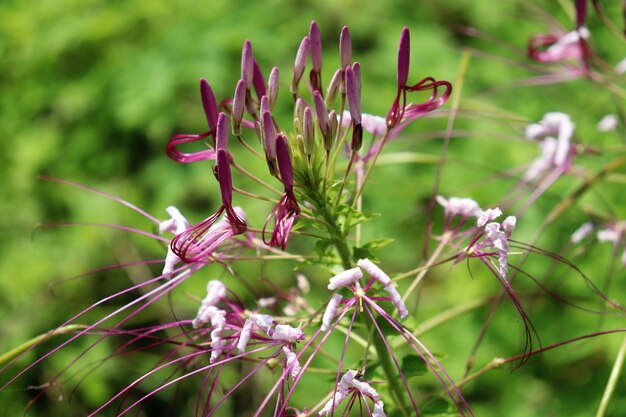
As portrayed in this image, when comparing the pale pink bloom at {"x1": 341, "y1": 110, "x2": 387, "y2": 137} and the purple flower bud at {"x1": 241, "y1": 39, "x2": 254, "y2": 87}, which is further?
the pale pink bloom at {"x1": 341, "y1": 110, "x2": 387, "y2": 137}

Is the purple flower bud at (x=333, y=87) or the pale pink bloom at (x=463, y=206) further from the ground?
the purple flower bud at (x=333, y=87)

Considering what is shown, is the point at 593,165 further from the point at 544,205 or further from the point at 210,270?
the point at 210,270

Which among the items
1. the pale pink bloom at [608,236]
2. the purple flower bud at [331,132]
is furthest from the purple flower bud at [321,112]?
the pale pink bloom at [608,236]

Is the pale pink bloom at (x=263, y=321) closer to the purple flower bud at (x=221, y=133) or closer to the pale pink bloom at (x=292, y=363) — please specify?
the pale pink bloom at (x=292, y=363)

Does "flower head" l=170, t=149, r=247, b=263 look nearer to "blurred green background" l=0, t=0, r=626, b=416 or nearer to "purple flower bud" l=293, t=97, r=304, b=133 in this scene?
"purple flower bud" l=293, t=97, r=304, b=133

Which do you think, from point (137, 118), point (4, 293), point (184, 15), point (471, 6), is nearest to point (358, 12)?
point (471, 6)

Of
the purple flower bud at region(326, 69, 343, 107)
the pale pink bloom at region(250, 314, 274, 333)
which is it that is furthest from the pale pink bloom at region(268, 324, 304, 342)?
the purple flower bud at region(326, 69, 343, 107)
